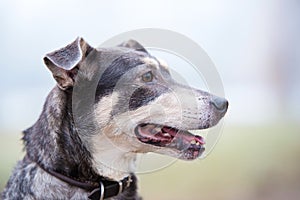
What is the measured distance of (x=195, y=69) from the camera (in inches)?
84.8

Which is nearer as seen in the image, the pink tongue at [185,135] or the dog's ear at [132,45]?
the pink tongue at [185,135]

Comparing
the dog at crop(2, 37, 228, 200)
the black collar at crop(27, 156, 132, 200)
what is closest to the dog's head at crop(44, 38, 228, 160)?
the dog at crop(2, 37, 228, 200)

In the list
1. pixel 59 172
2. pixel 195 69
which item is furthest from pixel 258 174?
pixel 59 172

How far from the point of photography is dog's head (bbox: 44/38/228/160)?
202 centimetres

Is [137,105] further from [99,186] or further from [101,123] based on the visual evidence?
[99,186]

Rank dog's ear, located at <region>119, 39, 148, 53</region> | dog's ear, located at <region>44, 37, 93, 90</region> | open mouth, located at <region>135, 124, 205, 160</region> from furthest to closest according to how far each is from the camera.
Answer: dog's ear, located at <region>119, 39, 148, 53</region> < open mouth, located at <region>135, 124, 205, 160</region> < dog's ear, located at <region>44, 37, 93, 90</region>

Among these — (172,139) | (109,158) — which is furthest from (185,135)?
(109,158)

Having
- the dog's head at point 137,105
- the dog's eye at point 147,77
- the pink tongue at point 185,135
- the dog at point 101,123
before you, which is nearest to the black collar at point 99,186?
the dog at point 101,123

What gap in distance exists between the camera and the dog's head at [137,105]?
2016mm

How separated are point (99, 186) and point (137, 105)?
1.12ft

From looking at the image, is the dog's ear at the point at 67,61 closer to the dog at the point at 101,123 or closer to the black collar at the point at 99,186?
the dog at the point at 101,123

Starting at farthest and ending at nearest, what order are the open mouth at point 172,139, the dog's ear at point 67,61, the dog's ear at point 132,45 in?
the dog's ear at point 132,45, the open mouth at point 172,139, the dog's ear at point 67,61

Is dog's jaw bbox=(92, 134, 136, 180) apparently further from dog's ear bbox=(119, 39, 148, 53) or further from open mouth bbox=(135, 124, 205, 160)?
dog's ear bbox=(119, 39, 148, 53)

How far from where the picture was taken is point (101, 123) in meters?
2.06
